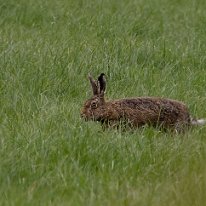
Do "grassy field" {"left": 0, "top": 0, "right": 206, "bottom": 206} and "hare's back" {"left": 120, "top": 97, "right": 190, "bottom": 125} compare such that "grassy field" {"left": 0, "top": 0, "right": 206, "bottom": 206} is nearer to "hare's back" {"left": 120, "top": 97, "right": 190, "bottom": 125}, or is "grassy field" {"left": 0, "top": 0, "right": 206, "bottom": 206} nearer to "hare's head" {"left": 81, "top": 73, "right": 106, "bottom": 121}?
"hare's head" {"left": 81, "top": 73, "right": 106, "bottom": 121}

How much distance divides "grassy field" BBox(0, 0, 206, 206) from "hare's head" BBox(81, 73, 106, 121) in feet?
0.36

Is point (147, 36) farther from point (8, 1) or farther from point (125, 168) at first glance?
point (125, 168)

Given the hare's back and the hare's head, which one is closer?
the hare's head

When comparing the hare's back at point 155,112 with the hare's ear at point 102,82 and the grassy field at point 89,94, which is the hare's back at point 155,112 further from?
the grassy field at point 89,94

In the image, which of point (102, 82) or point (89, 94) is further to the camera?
point (89, 94)

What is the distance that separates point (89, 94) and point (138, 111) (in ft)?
2.73

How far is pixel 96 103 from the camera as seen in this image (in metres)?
7.35

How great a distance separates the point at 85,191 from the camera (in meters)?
5.59

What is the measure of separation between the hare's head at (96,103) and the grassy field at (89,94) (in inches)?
4.3

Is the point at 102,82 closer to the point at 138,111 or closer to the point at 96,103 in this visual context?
the point at 96,103

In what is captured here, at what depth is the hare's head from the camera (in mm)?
7211

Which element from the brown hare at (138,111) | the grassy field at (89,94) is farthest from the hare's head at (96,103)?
the grassy field at (89,94)

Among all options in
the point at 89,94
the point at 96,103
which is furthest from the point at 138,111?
the point at 89,94

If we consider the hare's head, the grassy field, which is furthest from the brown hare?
the grassy field
